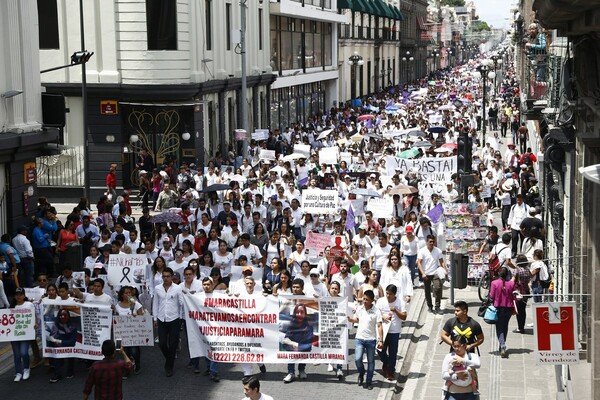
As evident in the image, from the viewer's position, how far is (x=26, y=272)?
807 inches

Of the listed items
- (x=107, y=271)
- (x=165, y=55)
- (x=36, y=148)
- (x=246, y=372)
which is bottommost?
(x=246, y=372)

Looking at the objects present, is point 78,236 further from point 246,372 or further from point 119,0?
point 119,0

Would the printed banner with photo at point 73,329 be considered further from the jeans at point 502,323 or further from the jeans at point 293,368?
the jeans at point 502,323

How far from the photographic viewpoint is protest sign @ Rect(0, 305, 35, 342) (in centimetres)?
1497

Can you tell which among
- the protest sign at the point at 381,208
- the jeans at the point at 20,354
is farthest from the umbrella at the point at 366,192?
the jeans at the point at 20,354

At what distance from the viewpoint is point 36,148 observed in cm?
2314

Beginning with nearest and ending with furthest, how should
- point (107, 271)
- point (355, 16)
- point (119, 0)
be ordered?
1. point (107, 271)
2. point (119, 0)
3. point (355, 16)

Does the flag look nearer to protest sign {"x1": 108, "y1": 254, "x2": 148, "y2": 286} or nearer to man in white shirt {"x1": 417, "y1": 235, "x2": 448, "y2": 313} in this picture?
man in white shirt {"x1": 417, "y1": 235, "x2": 448, "y2": 313}

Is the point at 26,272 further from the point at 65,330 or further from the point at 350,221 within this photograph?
the point at 350,221

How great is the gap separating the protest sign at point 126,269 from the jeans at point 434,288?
17.8 ft

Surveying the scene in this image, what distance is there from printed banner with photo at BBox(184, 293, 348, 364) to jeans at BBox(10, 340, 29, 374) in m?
2.45

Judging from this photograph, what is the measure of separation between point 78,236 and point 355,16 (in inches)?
2508

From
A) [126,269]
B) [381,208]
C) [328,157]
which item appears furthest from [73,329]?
[328,157]

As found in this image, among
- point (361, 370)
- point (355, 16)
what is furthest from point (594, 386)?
point (355, 16)
